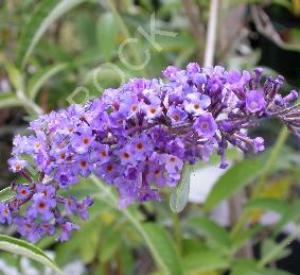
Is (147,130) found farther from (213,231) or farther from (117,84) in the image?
(117,84)

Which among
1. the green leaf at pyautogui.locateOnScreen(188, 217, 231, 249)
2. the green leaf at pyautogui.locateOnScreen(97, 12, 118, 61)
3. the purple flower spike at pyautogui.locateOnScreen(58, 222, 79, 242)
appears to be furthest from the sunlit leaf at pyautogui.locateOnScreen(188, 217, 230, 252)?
the purple flower spike at pyautogui.locateOnScreen(58, 222, 79, 242)

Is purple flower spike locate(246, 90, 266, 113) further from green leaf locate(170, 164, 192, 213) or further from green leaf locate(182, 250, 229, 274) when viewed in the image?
green leaf locate(182, 250, 229, 274)

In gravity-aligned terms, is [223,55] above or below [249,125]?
above

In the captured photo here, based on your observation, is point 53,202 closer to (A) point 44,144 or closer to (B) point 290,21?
(A) point 44,144

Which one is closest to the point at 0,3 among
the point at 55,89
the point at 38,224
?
the point at 55,89

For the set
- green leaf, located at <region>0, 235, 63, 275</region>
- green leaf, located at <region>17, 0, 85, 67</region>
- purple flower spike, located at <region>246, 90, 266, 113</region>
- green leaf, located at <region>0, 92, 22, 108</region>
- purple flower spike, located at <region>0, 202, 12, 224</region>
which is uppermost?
green leaf, located at <region>17, 0, 85, 67</region>

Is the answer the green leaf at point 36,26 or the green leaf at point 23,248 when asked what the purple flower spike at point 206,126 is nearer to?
the green leaf at point 23,248

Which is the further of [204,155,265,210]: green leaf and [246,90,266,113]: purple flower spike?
[204,155,265,210]: green leaf
